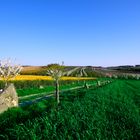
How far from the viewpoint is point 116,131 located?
1212 centimetres

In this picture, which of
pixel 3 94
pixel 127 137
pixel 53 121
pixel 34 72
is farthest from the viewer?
pixel 34 72

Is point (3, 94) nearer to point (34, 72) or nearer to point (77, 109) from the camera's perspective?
point (77, 109)

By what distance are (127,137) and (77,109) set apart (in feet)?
14.2

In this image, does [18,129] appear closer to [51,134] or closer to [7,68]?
[51,134]

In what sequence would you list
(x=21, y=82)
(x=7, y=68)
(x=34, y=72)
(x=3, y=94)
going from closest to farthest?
(x=3, y=94), (x=7, y=68), (x=21, y=82), (x=34, y=72)

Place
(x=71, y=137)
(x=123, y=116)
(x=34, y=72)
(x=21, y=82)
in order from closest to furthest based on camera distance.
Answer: (x=71, y=137)
(x=123, y=116)
(x=21, y=82)
(x=34, y=72)

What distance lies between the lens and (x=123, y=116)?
15.0 m

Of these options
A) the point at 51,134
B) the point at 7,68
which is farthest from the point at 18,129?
the point at 7,68

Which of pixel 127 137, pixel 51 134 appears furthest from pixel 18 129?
pixel 127 137

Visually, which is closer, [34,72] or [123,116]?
[123,116]

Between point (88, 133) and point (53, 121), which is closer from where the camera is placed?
point (88, 133)

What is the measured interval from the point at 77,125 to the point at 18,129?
6.72ft

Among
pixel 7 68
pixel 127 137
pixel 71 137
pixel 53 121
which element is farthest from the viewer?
pixel 7 68

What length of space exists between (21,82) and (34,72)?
169ft
